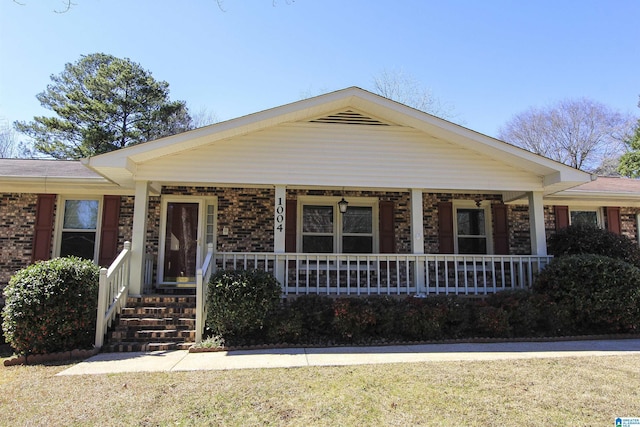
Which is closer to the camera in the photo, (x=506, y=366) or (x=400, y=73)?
(x=506, y=366)

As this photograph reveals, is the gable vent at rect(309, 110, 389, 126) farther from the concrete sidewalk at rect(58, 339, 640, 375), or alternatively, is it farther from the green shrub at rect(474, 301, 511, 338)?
the concrete sidewalk at rect(58, 339, 640, 375)

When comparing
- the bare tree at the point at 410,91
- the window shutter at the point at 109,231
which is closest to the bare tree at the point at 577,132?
the bare tree at the point at 410,91

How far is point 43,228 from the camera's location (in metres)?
9.38

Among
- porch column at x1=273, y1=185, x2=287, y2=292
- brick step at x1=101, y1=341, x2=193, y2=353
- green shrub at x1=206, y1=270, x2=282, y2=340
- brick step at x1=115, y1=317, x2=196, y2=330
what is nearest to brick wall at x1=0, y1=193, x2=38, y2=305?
brick step at x1=115, y1=317, x2=196, y2=330

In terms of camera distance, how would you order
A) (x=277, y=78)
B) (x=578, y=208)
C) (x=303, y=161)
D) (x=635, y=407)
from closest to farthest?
(x=635, y=407)
(x=303, y=161)
(x=578, y=208)
(x=277, y=78)

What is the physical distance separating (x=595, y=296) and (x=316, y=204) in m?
6.00

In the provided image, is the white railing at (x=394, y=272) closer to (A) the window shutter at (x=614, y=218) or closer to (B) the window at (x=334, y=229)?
(B) the window at (x=334, y=229)

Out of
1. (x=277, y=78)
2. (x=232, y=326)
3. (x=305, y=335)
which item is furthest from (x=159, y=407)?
(x=277, y=78)

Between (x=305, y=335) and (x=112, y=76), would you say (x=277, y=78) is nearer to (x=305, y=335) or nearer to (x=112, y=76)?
(x=305, y=335)

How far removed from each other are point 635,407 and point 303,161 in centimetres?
626

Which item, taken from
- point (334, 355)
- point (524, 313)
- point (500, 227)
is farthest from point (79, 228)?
point (500, 227)

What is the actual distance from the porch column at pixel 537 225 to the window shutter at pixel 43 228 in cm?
1067

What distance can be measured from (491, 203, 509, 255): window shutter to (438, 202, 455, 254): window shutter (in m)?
1.11

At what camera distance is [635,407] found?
388 centimetres
